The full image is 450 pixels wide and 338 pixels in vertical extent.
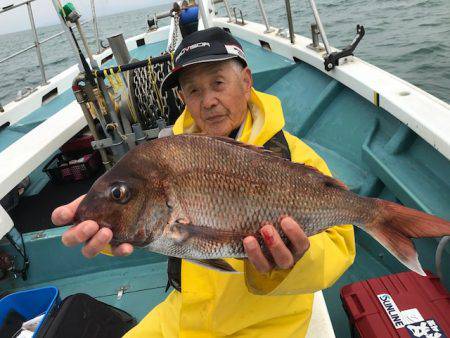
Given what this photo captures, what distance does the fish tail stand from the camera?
1387 millimetres

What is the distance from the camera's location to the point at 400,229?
1424 millimetres

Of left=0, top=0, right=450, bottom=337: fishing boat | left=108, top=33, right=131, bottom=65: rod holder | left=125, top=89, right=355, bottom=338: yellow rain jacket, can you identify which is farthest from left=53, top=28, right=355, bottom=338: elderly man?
left=108, top=33, right=131, bottom=65: rod holder

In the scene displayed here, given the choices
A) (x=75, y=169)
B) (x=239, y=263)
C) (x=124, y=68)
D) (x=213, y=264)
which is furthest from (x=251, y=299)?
(x=75, y=169)

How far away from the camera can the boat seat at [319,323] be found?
184cm

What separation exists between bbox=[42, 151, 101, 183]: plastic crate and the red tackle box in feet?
11.2

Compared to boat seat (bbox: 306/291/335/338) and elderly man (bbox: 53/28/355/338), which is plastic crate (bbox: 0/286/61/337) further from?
boat seat (bbox: 306/291/335/338)

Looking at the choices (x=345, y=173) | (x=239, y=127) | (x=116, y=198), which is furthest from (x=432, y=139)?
(x=116, y=198)

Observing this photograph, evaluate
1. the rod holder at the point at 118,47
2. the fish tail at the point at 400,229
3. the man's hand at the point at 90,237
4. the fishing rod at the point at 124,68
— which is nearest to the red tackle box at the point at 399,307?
the fish tail at the point at 400,229

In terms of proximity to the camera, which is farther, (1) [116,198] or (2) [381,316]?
(2) [381,316]

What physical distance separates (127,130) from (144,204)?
7.51 feet

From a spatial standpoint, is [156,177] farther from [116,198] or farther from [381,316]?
[381,316]

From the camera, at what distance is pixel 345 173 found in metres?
3.23

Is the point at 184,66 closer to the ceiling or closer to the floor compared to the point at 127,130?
closer to the ceiling

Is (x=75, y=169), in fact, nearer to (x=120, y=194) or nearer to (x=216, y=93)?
(x=216, y=93)
